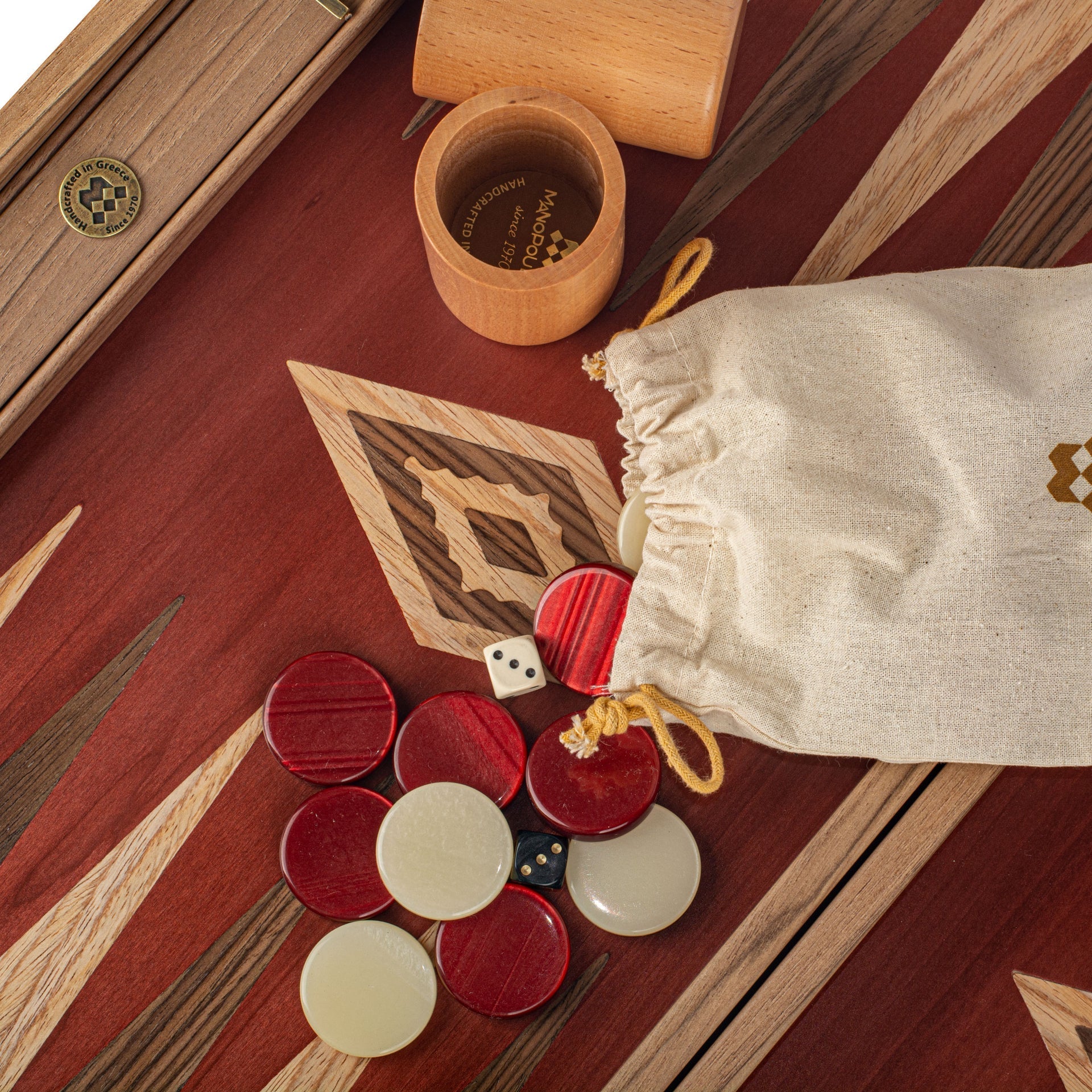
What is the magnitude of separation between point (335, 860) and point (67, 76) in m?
0.60

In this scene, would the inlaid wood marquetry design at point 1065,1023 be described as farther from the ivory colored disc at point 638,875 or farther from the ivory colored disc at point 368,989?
the ivory colored disc at point 368,989

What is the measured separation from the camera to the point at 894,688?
53 cm

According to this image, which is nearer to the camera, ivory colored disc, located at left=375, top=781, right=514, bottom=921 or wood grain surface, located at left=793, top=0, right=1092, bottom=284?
ivory colored disc, located at left=375, top=781, right=514, bottom=921

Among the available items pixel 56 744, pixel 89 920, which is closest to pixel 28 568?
pixel 56 744

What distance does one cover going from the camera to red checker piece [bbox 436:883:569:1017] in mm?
570

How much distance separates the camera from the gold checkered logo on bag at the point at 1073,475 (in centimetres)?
52

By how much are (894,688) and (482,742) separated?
0.28 meters

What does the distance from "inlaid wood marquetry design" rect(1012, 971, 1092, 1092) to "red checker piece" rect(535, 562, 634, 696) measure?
364mm

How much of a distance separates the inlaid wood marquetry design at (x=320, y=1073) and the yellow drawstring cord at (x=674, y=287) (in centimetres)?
51

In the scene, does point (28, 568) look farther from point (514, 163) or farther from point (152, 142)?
point (514, 163)

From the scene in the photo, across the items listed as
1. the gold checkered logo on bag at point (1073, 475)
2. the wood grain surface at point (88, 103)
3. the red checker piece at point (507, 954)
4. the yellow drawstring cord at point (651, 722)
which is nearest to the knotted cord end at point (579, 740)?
the yellow drawstring cord at point (651, 722)

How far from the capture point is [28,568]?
0.64m

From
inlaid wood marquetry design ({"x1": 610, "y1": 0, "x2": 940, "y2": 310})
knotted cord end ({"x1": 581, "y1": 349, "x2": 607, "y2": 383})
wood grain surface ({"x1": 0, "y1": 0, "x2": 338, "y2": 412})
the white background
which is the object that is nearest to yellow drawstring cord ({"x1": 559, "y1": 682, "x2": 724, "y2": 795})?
knotted cord end ({"x1": 581, "y1": 349, "x2": 607, "y2": 383})

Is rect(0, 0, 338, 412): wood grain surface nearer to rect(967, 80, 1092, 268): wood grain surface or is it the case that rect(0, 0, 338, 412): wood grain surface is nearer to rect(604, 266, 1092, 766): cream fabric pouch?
rect(604, 266, 1092, 766): cream fabric pouch
